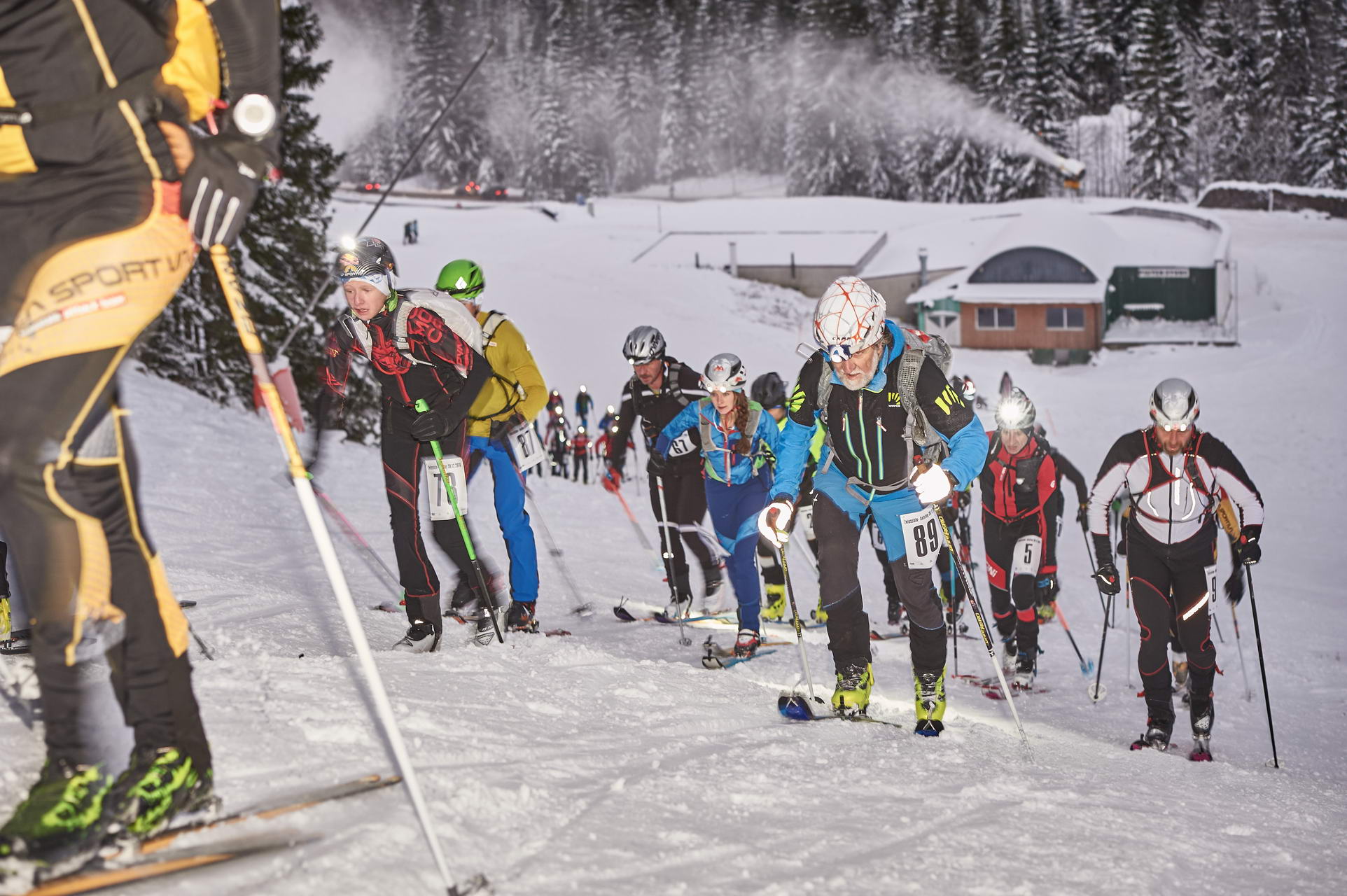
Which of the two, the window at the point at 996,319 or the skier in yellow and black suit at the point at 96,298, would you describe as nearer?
the skier in yellow and black suit at the point at 96,298

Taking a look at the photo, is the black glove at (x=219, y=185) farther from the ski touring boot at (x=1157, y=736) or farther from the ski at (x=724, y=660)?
the ski touring boot at (x=1157, y=736)

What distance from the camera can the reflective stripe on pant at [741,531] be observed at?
828 centimetres

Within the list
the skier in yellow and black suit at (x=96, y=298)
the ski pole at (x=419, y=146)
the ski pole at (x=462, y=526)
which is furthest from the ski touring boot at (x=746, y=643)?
the skier in yellow and black suit at (x=96, y=298)

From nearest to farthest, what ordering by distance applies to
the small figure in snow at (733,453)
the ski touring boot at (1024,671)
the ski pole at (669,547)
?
the small figure in snow at (733,453) → the ski touring boot at (1024,671) → the ski pole at (669,547)

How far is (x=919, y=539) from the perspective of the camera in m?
5.75

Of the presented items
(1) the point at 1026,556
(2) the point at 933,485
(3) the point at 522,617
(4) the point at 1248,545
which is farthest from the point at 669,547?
(2) the point at 933,485

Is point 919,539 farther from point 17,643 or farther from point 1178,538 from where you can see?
point 17,643

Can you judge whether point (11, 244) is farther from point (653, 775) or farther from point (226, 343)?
point (226, 343)

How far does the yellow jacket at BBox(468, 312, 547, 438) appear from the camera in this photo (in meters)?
7.80

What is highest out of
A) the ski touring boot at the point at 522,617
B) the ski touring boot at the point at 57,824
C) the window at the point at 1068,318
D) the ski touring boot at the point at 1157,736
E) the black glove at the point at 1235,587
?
the window at the point at 1068,318

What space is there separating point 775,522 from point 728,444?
10.1 ft

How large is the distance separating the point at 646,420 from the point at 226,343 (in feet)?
45.4

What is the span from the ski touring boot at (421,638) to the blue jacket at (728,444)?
2998 mm

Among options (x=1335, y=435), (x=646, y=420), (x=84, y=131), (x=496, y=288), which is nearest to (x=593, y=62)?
(x=496, y=288)
